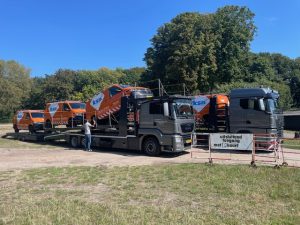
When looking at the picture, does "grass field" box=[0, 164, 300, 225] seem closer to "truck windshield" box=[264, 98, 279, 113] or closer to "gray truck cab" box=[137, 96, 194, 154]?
"gray truck cab" box=[137, 96, 194, 154]

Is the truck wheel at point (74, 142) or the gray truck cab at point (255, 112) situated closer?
the gray truck cab at point (255, 112)

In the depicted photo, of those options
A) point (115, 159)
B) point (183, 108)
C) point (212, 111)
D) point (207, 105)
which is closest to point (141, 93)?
point (183, 108)

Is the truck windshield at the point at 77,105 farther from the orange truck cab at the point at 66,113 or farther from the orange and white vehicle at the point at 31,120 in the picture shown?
the orange and white vehicle at the point at 31,120

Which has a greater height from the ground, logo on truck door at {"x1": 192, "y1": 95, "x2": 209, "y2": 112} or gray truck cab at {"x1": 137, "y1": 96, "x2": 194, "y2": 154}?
logo on truck door at {"x1": 192, "y1": 95, "x2": 209, "y2": 112}

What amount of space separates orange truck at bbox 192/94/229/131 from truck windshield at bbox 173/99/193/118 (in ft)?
11.8

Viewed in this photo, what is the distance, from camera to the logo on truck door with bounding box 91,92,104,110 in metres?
18.7

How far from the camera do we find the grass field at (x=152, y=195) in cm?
654

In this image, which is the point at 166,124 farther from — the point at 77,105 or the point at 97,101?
the point at 77,105

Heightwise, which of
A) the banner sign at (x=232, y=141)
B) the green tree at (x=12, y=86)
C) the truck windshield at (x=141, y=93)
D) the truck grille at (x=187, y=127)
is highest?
the green tree at (x=12, y=86)

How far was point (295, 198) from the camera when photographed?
7852 mm

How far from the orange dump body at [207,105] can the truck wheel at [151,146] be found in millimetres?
5407

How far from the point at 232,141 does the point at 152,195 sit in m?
5.56

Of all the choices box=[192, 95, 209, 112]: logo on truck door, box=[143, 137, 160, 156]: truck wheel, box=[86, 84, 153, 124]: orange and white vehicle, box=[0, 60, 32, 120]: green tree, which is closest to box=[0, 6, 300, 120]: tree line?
box=[0, 60, 32, 120]: green tree

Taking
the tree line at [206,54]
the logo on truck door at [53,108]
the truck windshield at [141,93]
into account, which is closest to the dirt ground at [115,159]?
the truck windshield at [141,93]
